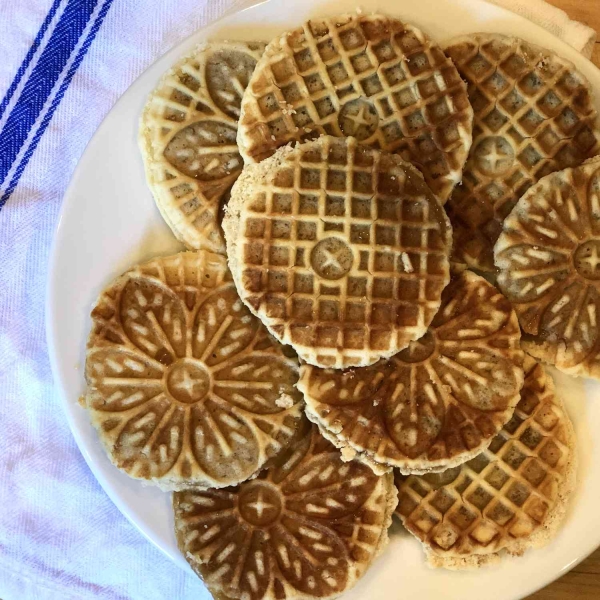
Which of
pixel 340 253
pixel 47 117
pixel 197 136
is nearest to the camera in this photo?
pixel 340 253

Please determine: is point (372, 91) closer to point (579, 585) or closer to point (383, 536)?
point (383, 536)

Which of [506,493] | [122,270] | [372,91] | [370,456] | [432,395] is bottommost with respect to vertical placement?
[506,493]

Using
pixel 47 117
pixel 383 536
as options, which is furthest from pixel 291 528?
pixel 47 117

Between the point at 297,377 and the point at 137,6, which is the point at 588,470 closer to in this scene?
the point at 297,377

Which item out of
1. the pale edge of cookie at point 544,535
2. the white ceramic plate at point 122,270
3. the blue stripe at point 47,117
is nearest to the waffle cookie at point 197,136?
the white ceramic plate at point 122,270

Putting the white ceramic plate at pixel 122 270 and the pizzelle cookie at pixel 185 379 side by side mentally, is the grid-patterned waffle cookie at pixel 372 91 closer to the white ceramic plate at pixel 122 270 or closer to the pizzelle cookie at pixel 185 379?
the white ceramic plate at pixel 122 270

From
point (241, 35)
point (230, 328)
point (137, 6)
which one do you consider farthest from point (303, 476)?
point (137, 6)
